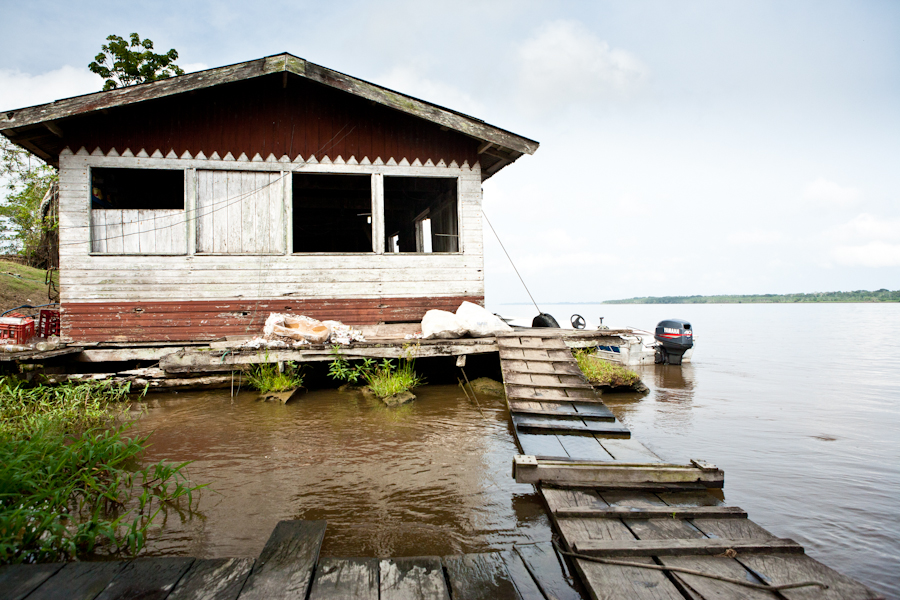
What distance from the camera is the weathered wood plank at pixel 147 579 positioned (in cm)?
202

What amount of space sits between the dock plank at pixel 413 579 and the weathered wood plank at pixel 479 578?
0.10 metres

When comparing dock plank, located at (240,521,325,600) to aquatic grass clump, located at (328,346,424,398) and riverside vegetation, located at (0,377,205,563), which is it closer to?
riverside vegetation, located at (0,377,205,563)

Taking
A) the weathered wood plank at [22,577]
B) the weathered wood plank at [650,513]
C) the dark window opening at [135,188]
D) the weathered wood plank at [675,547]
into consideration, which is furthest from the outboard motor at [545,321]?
the weathered wood plank at [22,577]

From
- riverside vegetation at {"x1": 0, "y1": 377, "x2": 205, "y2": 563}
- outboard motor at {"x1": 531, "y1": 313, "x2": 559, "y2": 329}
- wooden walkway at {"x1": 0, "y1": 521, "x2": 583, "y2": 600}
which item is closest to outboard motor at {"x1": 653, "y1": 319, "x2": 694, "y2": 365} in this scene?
outboard motor at {"x1": 531, "y1": 313, "x2": 559, "y2": 329}

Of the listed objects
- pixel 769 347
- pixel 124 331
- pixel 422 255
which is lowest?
pixel 769 347

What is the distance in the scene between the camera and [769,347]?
18.7 meters

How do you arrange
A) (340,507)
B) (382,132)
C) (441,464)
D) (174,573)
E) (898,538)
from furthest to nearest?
(382,132) < (441,464) < (340,507) < (898,538) < (174,573)

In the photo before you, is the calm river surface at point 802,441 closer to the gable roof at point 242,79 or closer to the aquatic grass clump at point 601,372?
the aquatic grass clump at point 601,372

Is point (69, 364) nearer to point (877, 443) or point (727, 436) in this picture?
point (727, 436)

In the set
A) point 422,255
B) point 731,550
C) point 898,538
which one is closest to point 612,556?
point 731,550

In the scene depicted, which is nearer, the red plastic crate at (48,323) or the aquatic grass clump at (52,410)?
the aquatic grass clump at (52,410)

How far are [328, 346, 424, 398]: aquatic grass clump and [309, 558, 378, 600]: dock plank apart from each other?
15.2ft

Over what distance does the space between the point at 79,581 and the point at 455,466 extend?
300 cm

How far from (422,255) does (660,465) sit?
5589mm
